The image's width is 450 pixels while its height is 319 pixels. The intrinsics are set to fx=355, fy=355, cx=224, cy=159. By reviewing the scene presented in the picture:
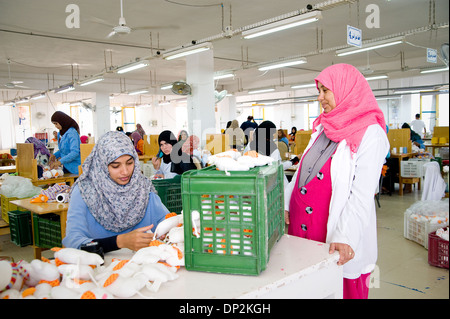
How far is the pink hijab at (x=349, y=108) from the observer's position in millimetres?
1648

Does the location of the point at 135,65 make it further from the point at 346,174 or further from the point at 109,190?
the point at 346,174

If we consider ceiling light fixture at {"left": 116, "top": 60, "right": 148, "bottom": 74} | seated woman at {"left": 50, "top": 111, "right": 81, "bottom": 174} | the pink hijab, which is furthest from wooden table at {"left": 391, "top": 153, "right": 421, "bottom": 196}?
the pink hijab

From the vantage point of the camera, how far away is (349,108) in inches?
67.0

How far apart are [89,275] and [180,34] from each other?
7.90 metres

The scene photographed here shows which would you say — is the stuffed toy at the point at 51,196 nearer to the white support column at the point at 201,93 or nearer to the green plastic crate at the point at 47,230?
the green plastic crate at the point at 47,230

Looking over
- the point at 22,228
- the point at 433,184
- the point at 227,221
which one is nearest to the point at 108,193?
the point at 227,221

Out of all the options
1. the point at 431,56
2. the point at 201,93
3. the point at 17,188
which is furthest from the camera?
the point at 201,93

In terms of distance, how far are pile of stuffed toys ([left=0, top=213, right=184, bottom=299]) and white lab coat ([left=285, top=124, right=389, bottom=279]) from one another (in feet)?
2.43

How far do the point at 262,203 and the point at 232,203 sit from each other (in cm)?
10

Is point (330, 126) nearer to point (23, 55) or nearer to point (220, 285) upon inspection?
point (220, 285)

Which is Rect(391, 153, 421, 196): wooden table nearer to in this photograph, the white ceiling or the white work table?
the white ceiling

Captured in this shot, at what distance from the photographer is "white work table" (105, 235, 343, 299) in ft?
3.59

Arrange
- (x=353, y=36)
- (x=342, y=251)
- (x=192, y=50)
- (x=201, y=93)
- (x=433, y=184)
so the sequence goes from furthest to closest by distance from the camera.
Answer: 1. (x=201, y=93)
2. (x=192, y=50)
3. (x=353, y=36)
4. (x=433, y=184)
5. (x=342, y=251)
